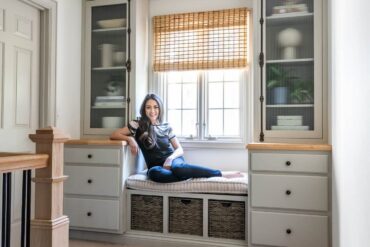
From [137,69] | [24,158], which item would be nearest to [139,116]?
[137,69]

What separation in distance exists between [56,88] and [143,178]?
1.13 meters

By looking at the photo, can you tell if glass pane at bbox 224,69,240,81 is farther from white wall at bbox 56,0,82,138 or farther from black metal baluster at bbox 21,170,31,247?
black metal baluster at bbox 21,170,31,247

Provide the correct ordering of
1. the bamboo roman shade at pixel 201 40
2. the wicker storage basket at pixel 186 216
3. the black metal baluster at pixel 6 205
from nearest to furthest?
the black metal baluster at pixel 6 205 < the wicker storage basket at pixel 186 216 < the bamboo roman shade at pixel 201 40

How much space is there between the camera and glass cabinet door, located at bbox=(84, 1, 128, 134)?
3271 millimetres

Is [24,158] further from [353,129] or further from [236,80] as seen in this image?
[236,80]

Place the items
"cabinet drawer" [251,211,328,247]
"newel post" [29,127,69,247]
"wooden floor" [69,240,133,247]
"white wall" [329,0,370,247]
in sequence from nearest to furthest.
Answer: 1. "white wall" [329,0,370,247]
2. "newel post" [29,127,69,247]
3. "cabinet drawer" [251,211,328,247]
4. "wooden floor" [69,240,133,247]

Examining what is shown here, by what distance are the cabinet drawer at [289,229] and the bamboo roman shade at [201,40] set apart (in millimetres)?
1425

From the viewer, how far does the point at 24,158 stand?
1169 millimetres

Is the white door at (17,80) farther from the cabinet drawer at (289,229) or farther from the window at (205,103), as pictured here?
the cabinet drawer at (289,229)

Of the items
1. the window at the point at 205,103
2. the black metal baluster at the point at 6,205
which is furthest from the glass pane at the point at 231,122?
the black metal baluster at the point at 6,205

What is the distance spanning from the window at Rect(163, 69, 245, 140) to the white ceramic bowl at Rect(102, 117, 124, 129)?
1.65 ft

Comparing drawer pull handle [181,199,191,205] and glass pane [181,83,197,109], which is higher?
glass pane [181,83,197,109]

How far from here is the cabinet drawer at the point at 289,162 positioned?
241cm

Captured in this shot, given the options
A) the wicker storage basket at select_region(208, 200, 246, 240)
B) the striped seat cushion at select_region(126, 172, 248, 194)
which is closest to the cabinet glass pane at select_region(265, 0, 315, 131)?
the striped seat cushion at select_region(126, 172, 248, 194)
